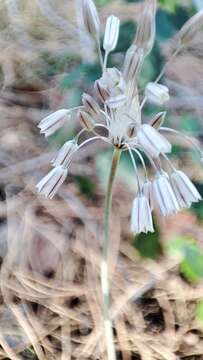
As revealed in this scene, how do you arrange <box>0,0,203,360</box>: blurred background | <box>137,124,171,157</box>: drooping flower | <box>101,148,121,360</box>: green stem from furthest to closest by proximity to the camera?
<box>0,0,203,360</box>: blurred background
<box>101,148,121,360</box>: green stem
<box>137,124,171,157</box>: drooping flower

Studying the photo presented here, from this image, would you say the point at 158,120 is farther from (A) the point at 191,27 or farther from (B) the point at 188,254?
(B) the point at 188,254

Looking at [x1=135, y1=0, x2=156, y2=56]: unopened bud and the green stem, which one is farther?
the green stem

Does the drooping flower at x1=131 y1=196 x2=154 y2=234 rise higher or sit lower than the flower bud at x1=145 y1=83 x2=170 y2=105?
lower

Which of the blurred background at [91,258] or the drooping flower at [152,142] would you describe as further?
the blurred background at [91,258]

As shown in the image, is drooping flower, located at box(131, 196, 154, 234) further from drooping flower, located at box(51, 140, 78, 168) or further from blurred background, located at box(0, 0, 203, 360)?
blurred background, located at box(0, 0, 203, 360)

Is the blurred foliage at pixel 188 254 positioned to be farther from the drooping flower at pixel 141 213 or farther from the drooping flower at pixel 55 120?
the drooping flower at pixel 55 120

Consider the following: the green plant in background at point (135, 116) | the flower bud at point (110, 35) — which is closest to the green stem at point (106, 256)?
the green plant in background at point (135, 116)

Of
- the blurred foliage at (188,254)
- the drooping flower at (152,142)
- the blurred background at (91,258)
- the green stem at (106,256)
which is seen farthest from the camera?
the blurred background at (91,258)

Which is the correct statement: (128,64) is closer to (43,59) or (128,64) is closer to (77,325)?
(77,325)

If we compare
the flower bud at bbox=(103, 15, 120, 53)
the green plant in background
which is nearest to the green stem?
the green plant in background
